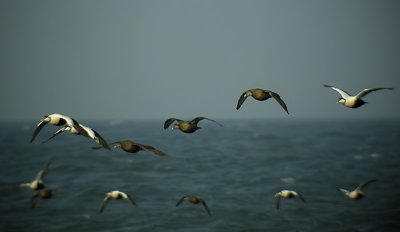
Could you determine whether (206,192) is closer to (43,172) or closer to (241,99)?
(43,172)

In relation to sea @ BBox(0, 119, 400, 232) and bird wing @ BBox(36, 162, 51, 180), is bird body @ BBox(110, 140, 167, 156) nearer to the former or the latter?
bird wing @ BBox(36, 162, 51, 180)

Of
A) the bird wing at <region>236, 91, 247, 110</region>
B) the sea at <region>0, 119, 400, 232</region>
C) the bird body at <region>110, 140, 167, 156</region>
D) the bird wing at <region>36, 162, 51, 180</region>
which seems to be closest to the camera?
the bird body at <region>110, 140, 167, 156</region>

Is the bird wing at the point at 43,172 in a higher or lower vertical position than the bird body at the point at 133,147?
lower

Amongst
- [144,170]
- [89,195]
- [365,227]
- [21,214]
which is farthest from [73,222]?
[144,170]

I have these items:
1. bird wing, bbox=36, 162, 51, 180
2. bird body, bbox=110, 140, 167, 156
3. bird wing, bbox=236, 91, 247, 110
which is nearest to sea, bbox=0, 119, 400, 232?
bird wing, bbox=36, 162, 51, 180

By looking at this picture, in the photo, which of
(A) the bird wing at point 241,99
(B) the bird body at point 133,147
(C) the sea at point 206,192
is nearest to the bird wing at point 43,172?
(B) the bird body at point 133,147

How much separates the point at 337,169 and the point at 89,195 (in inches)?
1146

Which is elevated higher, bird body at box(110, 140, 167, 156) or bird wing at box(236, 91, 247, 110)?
bird wing at box(236, 91, 247, 110)

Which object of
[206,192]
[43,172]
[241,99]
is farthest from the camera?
[206,192]

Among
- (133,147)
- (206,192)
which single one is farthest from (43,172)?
(206,192)

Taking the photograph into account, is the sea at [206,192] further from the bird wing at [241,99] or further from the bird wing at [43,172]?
the bird wing at [241,99]

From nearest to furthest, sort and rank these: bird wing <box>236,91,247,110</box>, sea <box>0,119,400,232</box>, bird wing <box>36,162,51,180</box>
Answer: bird wing <box>236,91,247,110</box> < bird wing <box>36,162,51,180</box> < sea <box>0,119,400,232</box>

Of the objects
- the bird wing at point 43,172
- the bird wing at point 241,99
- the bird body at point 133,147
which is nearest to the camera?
the bird body at point 133,147

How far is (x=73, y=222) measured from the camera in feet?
117
